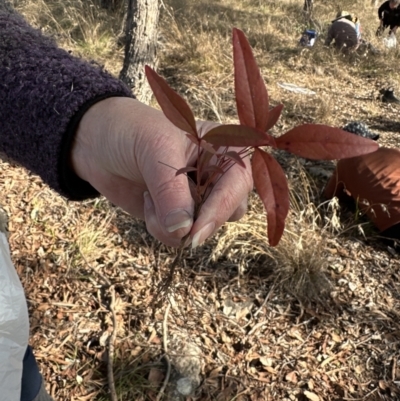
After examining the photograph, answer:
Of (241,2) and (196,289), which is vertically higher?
(241,2)

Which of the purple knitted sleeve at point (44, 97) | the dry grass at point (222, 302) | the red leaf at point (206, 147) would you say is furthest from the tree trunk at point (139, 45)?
the red leaf at point (206, 147)

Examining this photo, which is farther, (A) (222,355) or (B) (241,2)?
(B) (241,2)

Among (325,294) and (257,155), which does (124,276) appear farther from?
(257,155)

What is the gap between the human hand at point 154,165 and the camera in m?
0.72

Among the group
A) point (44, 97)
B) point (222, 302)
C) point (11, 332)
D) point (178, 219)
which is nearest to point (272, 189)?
point (178, 219)

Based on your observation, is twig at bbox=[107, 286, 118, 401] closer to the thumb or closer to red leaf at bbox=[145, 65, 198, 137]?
the thumb

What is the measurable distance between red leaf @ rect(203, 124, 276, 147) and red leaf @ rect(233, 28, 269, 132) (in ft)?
0.10

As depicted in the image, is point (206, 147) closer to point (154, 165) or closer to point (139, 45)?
point (154, 165)

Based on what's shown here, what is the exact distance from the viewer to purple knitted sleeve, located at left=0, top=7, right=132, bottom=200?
0.85m

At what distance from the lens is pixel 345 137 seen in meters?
0.52

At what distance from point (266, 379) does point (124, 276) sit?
70 cm

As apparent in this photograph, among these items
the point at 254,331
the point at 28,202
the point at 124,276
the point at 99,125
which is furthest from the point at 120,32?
the point at 99,125

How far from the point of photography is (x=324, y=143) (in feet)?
1.73

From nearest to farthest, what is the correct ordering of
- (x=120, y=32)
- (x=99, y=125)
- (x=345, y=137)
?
(x=345, y=137), (x=99, y=125), (x=120, y=32)
